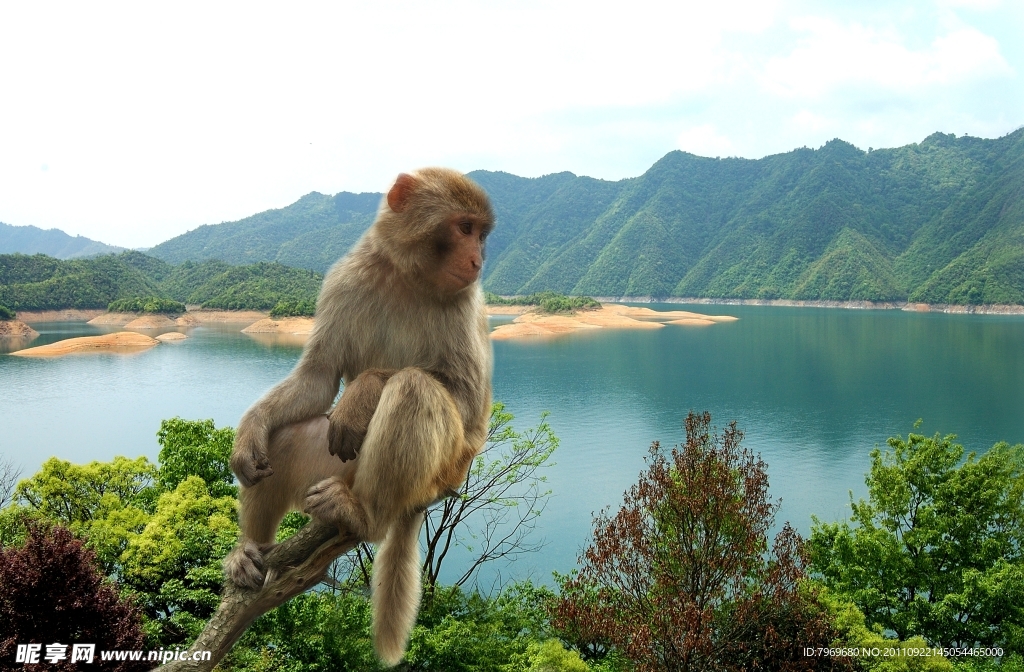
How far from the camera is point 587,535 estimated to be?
885 inches

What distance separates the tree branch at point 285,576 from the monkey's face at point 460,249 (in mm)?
1080

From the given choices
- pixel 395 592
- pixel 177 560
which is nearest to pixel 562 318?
pixel 177 560

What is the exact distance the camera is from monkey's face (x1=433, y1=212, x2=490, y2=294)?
9.05 feet

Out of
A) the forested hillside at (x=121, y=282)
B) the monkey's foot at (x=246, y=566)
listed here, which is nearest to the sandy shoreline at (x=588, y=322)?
the forested hillside at (x=121, y=282)

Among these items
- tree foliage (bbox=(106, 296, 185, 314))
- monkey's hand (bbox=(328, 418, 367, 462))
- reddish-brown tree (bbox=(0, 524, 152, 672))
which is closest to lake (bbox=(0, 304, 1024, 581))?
tree foliage (bbox=(106, 296, 185, 314))

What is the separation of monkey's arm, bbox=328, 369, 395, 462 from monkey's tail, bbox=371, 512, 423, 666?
64cm

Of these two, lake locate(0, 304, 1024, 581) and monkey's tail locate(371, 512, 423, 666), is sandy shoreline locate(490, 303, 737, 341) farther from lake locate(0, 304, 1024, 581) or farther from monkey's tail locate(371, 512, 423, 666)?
monkey's tail locate(371, 512, 423, 666)

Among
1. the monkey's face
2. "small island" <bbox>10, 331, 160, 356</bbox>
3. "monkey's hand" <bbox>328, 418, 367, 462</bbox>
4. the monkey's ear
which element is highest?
the monkey's ear

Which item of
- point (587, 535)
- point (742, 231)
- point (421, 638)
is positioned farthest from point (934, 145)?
point (421, 638)

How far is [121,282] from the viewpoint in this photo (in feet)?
231

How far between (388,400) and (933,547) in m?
17.0

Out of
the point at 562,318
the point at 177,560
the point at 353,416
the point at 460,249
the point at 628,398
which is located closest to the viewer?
the point at 353,416

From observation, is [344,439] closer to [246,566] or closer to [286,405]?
[286,405]

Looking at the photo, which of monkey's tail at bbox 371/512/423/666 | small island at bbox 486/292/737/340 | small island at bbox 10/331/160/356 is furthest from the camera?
small island at bbox 486/292/737/340
